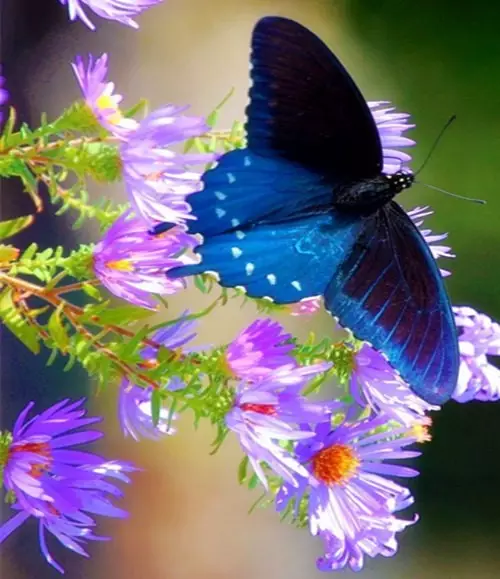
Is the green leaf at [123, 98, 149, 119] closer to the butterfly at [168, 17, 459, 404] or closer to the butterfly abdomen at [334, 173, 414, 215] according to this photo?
the butterfly at [168, 17, 459, 404]

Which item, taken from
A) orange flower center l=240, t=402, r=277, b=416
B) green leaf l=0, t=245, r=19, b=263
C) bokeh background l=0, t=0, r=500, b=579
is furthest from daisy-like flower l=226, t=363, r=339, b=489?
bokeh background l=0, t=0, r=500, b=579

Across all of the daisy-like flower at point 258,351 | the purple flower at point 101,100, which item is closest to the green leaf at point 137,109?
the purple flower at point 101,100

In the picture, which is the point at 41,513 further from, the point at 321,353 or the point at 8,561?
the point at 8,561

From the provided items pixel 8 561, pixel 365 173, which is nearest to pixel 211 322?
pixel 8 561

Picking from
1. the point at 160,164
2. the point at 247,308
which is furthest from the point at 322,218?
the point at 247,308

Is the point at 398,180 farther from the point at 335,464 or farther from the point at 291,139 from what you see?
the point at 335,464

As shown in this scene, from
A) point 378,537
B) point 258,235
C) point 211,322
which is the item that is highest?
point 258,235
